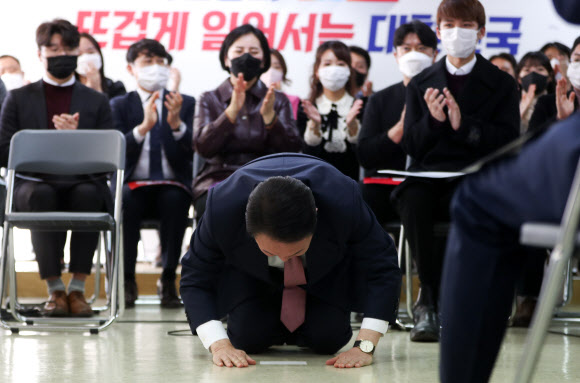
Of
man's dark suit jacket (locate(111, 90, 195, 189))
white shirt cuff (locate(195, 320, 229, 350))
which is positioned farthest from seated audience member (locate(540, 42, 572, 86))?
white shirt cuff (locate(195, 320, 229, 350))

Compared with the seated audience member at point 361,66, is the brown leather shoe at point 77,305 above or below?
below

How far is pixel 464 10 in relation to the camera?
322 centimetres

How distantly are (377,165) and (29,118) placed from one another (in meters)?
1.56

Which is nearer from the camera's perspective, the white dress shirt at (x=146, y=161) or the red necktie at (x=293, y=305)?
the red necktie at (x=293, y=305)

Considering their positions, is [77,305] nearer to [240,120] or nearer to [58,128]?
[58,128]

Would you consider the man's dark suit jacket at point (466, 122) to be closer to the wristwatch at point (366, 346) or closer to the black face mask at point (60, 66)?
the wristwatch at point (366, 346)

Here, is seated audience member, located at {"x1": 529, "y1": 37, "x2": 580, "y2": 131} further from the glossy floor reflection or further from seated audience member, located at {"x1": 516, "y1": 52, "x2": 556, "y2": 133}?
the glossy floor reflection

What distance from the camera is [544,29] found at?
5.42 m

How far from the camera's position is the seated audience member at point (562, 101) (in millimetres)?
3547

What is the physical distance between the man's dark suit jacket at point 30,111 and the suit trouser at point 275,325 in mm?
1598

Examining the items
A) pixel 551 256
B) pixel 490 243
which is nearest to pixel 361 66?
pixel 490 243

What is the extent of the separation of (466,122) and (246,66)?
119cm

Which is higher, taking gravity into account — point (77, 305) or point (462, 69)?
point (462, 69)

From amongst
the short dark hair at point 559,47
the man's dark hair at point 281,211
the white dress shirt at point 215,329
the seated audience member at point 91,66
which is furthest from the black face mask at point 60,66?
the short dark hair at point 559,47
